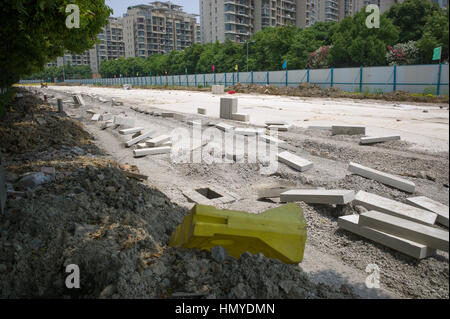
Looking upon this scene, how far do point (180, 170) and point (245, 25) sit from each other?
9464 cm

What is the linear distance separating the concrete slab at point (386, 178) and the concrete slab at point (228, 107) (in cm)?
939

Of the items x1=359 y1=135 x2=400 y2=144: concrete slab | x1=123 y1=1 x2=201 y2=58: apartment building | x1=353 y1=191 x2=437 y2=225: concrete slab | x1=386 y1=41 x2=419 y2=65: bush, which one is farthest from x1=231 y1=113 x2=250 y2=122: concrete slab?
x1=123 y1=1 x2=201 y2=58: apartment building

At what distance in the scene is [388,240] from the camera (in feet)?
11.2

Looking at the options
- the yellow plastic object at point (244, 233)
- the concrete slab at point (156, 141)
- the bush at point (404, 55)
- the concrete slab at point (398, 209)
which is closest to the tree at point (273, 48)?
the bush at point (404, 55)

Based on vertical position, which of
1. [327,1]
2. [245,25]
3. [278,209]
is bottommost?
[278,209]

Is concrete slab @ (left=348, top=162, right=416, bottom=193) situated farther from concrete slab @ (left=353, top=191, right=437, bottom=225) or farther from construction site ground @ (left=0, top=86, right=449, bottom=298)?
concrete slab @ (left=353, top=191, right=437, bottom=225)

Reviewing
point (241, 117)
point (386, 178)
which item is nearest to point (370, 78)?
point (241, 117)

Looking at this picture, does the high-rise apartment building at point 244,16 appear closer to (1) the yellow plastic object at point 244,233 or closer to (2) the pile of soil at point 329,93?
(2) the pile of soil at point 329,93

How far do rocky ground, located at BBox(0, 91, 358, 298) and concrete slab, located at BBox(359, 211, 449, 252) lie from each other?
683 mm

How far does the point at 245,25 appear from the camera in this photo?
3725 inches

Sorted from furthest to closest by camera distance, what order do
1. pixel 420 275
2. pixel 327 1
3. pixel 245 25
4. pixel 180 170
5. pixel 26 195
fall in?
pixel 327 1
pixel 245 25
pixel 180 170
pixel 26 195
pixel 420 275

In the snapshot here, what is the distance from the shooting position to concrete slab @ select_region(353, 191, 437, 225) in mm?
2677
